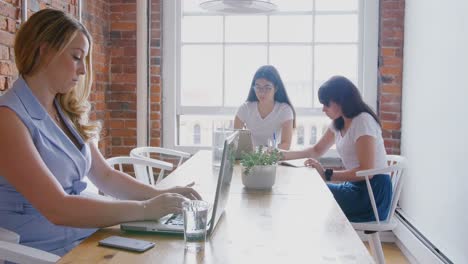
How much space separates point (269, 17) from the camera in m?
4.40

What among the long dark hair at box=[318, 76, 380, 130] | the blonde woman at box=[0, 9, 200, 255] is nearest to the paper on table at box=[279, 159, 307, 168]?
the long dark hair at box=[318, 76, 380, 130]

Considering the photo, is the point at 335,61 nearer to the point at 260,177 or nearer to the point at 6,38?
the point at 260,177

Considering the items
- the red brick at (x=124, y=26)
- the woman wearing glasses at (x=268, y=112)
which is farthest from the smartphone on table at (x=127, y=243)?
the red brick at (x=124, y=26)

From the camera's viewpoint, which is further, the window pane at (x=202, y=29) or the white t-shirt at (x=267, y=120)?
the window pane at (x=202, y=29)

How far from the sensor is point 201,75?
14.8 ft

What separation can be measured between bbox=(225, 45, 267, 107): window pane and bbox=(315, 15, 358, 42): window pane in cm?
51

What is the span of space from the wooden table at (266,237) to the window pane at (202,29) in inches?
98.7

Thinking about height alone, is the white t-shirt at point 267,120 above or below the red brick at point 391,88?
below

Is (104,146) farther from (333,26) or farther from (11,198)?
(11,198)

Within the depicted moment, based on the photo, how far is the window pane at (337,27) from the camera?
435cm

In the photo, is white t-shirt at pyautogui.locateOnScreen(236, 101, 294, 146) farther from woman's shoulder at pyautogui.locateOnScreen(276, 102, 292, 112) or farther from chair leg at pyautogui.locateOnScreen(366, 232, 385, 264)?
chair leg at pyautogui.locateOnScreen(366, 232, 385, 264)

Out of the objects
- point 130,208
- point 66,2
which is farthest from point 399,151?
point 130,208

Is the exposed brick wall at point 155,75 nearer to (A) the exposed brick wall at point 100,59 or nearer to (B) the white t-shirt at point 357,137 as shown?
(A) the exposed brick wall at point 100,59

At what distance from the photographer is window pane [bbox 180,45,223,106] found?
4.48m
